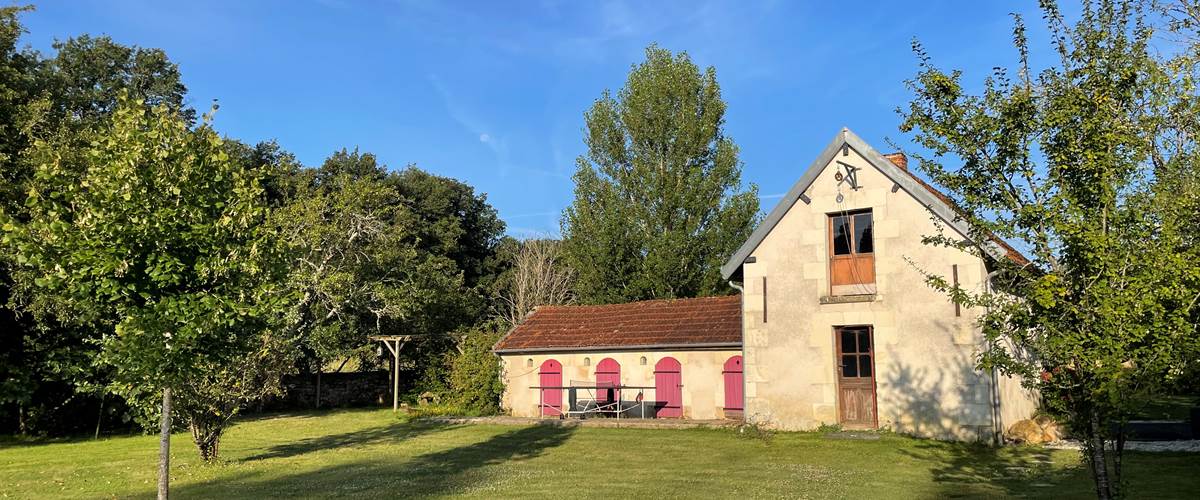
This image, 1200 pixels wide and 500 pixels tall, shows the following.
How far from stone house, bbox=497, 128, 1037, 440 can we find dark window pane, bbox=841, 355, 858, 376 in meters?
0.03

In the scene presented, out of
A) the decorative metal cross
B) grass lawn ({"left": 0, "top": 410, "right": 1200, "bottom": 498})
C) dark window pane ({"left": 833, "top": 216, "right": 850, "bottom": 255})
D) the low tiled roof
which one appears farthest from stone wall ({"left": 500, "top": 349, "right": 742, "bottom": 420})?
the decorative metal cross

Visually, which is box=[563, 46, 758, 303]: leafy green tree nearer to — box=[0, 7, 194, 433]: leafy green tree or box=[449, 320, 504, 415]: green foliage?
box=[449, 320, 504, 415]: green foliage

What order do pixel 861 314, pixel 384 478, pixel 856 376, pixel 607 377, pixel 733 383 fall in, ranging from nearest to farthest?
pixel 384 478 < pixel 861 314 < pixel 856 376 < pixel 733 383 < pixel 607 377

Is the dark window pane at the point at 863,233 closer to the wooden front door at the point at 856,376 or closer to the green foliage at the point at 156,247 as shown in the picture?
the wooden front door at the point at 856,376


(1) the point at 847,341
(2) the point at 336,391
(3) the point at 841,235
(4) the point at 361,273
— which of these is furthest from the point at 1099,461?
(2) the point at 336,391

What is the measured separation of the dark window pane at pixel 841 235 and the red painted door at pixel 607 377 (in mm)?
8407

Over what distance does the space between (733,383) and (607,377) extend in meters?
4.38

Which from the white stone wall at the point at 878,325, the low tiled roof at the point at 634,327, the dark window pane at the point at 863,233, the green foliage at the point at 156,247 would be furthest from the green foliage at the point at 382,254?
the dark window pane at the point at 863,233

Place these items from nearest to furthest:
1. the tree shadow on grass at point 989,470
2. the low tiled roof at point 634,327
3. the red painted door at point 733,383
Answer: the tree shadow on grass at point 989,470, the red painted door at point 733,383, the low tiled roof at point 634,327

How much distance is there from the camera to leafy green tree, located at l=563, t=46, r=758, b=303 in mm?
35219

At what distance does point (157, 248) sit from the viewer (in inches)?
346

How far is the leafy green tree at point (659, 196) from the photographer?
116 feet

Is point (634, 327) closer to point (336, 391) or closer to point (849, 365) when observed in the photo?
point (849, 365)

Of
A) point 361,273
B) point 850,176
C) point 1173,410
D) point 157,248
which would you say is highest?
Answer: point 850,176
